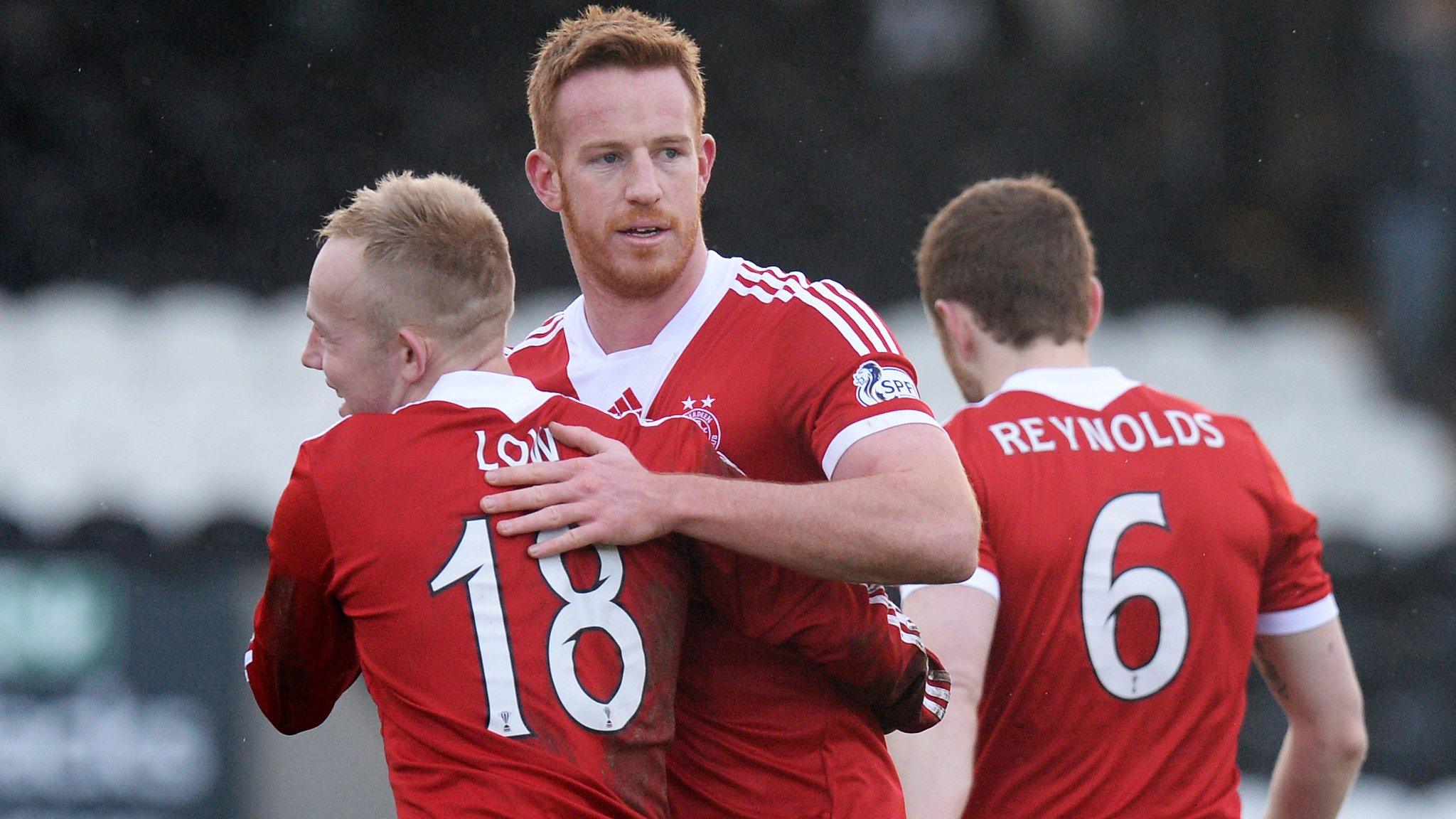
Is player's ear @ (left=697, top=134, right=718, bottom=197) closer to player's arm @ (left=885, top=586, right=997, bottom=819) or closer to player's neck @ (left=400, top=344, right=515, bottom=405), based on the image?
player's neck @ (left=400, top=344, right=515, bottom=405)

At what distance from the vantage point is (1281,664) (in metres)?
3.59

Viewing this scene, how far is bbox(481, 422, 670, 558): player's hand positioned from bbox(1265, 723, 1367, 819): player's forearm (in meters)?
1.79

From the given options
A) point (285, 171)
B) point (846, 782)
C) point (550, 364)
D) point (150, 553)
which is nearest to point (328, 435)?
point (550, 364)

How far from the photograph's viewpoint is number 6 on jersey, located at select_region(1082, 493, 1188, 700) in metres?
3.35

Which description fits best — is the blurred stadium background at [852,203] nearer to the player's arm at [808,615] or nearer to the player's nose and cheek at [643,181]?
the player's nose and cheek at [643,181]

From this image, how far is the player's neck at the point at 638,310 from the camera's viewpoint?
9.89 ft

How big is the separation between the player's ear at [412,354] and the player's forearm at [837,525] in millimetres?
415

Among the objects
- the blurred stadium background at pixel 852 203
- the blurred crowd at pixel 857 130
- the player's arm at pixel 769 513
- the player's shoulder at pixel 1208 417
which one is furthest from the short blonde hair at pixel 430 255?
the blurred crowd at pixel 857 130

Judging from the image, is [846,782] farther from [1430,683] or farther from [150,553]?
[1430,683]

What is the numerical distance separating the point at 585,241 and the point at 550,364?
248mm

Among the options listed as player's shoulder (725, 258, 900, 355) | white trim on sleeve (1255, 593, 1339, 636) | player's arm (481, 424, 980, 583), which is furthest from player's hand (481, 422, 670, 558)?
white trim on sleeve (1255, 593, 1339, 636)

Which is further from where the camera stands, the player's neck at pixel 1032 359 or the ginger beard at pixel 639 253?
the player's neck at pixel 1032 359

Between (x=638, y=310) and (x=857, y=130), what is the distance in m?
7.85

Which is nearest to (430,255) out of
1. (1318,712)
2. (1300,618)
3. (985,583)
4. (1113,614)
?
(985,583)
